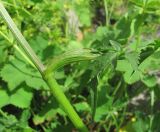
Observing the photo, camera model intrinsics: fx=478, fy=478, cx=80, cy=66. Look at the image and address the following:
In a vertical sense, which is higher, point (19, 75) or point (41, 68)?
point (41, 68)

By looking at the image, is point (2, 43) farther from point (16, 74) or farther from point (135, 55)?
point (135, 55)

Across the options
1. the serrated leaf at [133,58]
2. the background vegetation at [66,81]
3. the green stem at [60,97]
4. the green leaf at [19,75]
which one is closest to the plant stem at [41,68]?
the green stem at [60,97]

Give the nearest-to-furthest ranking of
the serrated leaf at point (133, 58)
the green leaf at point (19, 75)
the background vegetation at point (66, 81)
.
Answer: the serrated leaf at point (133, 58)
the background vegetation at point (66, 81)
the green leaf at point (19, 75)

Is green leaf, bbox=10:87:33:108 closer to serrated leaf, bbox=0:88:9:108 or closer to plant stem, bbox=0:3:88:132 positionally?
serrated leaf, bbox=0:88:9:108

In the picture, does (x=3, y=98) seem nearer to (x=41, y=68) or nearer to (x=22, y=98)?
(x=22, y=98)

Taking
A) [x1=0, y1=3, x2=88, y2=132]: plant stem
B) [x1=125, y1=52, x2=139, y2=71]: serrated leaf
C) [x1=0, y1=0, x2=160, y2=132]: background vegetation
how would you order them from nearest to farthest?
[x1=125, y1=52, x2=139, y2=71]: serrated leaf
[x1=0, y1=3, x2=88, y2=132]: plant stem
[x1=0, y1=0, x2=160, y2=132]: background vegetation

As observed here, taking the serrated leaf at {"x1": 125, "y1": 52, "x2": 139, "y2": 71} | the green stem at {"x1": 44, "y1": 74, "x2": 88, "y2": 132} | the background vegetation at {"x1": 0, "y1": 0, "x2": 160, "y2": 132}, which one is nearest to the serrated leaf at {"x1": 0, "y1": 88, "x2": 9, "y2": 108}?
the background vegetation at {"x1": 0, "y1": 0, "x2": 160, "y2": 132}

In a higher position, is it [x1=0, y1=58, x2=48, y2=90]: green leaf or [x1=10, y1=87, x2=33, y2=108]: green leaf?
[x1=0, y1=58, x2=48, y2=90]: green leaf

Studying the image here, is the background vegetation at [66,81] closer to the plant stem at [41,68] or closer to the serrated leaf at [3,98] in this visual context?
the serrated leaf at [3,98]

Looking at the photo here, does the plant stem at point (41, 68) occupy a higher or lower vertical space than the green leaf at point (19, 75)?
higher

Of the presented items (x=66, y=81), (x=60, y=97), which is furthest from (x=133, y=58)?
(x=66, y=81)

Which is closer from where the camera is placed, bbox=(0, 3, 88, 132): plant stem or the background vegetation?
bbox=(0, 3, 88, 132): plant stem

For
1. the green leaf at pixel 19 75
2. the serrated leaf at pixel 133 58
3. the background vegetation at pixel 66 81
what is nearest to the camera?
the serrated leaf at pixel 133 58
